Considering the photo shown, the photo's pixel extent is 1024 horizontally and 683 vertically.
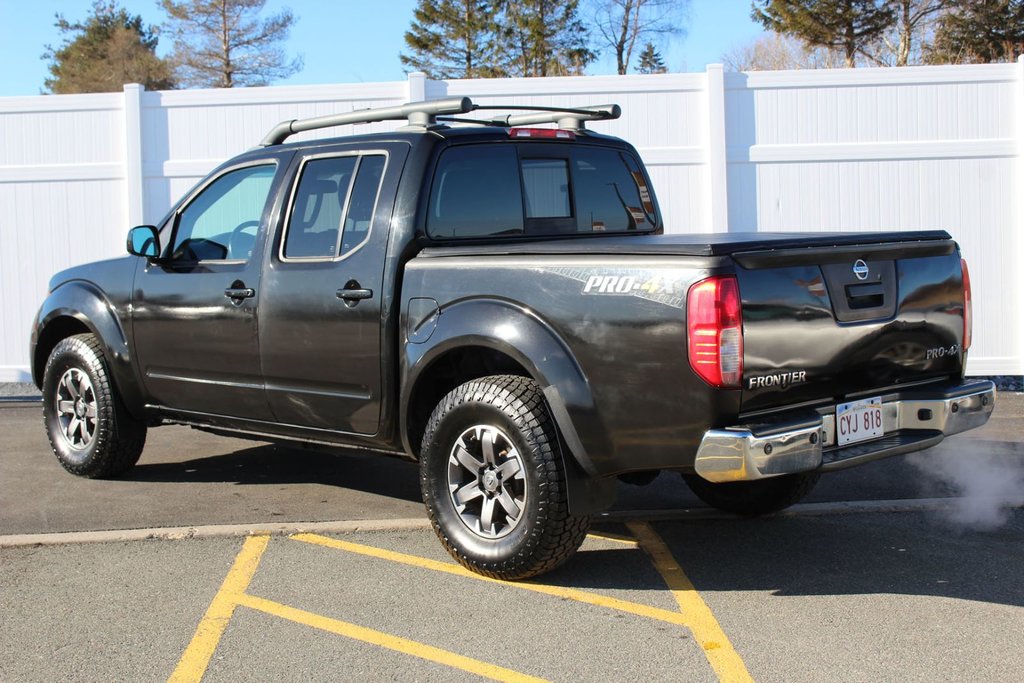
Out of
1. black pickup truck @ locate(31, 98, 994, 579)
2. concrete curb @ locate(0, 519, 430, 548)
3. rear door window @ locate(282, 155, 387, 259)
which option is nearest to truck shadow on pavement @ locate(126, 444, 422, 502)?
black pickup truck @ locate(31, 98, 994, 579)

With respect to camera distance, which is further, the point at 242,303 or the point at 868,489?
the point at 868,489

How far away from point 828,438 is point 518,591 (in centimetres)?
139

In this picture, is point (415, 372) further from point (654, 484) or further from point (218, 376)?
point (654, 484)

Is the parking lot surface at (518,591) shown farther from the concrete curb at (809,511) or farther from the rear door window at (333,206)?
the rear door window at (333,206)

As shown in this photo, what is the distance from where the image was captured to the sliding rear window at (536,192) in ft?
18.0

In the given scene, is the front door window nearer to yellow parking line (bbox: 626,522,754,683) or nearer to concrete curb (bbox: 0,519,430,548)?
concrete curb (bbox: 0,519,430,548)

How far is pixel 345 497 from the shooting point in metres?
6.58

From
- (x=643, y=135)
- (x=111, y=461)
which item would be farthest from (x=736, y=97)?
(x=111, y=461)

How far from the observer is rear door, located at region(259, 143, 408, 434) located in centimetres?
539

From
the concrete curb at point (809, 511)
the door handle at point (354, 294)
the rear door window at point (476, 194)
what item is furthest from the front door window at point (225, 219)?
the concrete curb at point (809, 511)

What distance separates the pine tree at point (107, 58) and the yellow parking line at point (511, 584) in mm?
44880

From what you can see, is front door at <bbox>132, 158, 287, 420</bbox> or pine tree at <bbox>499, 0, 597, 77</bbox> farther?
pine tree at <bbox>499, 0, 597, 77</bbox>

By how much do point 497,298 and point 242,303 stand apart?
66.3 inches

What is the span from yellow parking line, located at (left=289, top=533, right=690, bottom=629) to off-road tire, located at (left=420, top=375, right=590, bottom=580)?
67 mm
